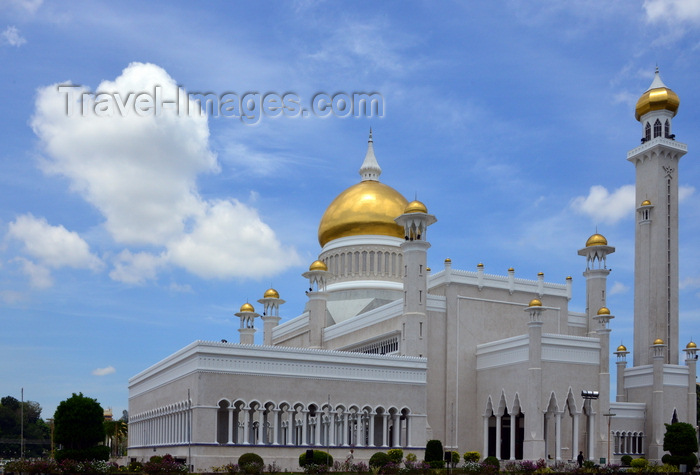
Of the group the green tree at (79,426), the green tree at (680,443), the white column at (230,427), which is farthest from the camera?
the green tree at (680,443)

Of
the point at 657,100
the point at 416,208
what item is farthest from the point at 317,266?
the point at 657,100

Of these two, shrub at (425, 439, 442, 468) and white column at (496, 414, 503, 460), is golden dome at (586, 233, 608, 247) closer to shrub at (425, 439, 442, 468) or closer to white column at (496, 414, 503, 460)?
white column at (496, 414, 503, 460)

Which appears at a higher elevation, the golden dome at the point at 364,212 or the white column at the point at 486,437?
the golden dome at the point at 364,212

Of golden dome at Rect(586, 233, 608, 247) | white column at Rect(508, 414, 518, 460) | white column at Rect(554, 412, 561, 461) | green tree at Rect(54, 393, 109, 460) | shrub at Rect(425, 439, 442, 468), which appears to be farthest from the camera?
golden dome at Rect(586, 233, 608, 247)

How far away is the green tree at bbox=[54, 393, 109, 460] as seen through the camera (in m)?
38.5

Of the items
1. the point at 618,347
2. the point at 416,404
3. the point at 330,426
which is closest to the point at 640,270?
the point at 618,347

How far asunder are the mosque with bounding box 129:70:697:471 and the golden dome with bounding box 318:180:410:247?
117mm

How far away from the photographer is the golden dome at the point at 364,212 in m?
58.6

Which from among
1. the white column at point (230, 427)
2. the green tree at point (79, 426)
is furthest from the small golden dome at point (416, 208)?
the green tree at point (79, 426)

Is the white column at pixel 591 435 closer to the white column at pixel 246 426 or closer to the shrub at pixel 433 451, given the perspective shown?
the shrub at pixel 433 451

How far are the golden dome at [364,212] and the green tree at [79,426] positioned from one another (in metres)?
24.7

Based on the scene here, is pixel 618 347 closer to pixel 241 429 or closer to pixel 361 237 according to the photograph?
pixel 361 237

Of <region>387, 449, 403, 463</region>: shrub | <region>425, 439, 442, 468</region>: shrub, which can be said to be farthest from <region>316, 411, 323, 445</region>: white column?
<region>425, 439, 442, 468</region>: shrub

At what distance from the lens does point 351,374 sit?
4375 centimetres
